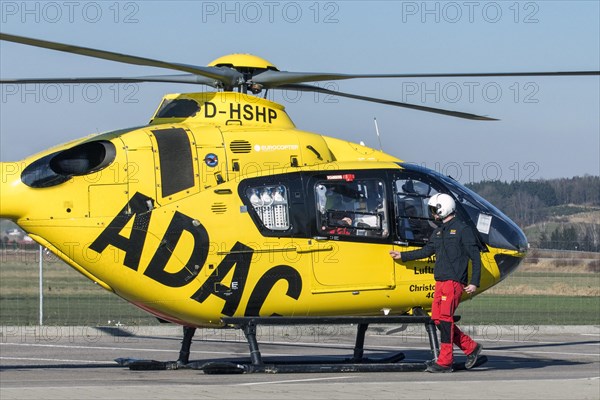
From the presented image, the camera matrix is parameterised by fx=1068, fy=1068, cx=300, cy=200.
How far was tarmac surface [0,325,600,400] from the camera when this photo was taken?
1078 cm

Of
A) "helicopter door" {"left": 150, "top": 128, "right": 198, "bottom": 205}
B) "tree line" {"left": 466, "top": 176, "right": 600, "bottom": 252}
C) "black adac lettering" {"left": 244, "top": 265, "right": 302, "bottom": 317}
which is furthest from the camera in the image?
"tree line" {"left": 466, "top": 176, "right": 600, "bottom": 252}

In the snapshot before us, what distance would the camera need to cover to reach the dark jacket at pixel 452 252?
13086 millimetres

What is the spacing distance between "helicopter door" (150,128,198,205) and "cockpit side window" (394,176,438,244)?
2.60 meters

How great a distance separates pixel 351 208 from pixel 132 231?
2735 millimetres

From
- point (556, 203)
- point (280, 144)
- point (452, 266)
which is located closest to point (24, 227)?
point (280, 144)

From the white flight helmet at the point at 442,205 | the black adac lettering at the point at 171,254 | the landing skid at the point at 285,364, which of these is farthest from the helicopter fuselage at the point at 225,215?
the white flight helmet at the point at 442,205

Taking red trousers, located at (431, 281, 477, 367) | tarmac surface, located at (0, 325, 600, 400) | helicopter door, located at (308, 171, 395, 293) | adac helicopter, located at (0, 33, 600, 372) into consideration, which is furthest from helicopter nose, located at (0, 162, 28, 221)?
red trousers, located at (431, 281, 477, 367)

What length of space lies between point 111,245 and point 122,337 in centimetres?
637

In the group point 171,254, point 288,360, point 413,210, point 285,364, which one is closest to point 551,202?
point 288,360

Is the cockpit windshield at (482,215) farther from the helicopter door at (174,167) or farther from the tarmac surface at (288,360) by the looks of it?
the helicopter door at (174,167)

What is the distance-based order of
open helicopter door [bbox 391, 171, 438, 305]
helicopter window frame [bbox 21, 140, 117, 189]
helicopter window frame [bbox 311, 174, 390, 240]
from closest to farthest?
helicopter window frame [bbox 21, 140, 117, 189] → helicopter window frame [bbox 311, 174, 390, 240] → open helicopter door [bbox 391, 171, 438, 305]

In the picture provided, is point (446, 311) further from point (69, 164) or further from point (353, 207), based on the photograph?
point (69, 164)

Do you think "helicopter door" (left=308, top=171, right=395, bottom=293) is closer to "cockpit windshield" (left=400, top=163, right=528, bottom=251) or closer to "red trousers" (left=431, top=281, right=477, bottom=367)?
"red trousers" (left=431, top=281, right=477, bottom=367)

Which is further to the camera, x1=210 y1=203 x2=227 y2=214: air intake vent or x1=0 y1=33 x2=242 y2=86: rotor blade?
x1=210 y1=203 x2=227 y2=214: air intake vent
